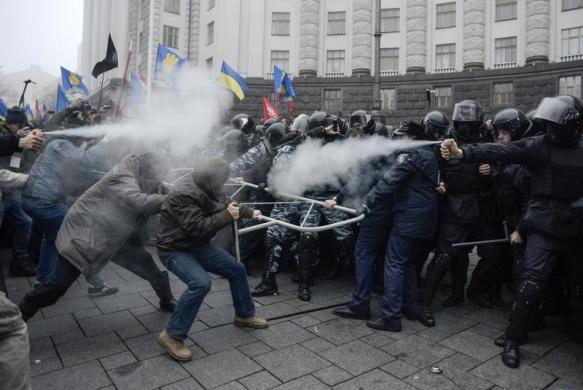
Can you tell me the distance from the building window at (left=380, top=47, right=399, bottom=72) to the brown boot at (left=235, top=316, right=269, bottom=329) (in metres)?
26.4

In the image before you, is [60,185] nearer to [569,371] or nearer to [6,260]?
[6,260]

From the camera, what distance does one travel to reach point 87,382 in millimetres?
3152

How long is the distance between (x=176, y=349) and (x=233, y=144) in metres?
3.82

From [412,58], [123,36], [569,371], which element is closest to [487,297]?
[569,371]

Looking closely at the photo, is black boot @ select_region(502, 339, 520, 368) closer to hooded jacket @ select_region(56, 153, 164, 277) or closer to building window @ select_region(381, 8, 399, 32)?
hooded jacket @ select_region(56, 153, 164, 277)

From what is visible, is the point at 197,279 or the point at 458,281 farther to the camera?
the point at 458,281

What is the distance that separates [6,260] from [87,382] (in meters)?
4.93

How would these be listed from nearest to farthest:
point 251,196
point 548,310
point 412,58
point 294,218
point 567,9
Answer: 1. point 548,310
2. point 294,218
3. point 251,196
4. point 567,9
5. point 412,58

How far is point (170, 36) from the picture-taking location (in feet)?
109

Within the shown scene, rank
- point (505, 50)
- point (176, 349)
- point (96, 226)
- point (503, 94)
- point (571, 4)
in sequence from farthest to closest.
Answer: point (505, 50)
point (503, 94)
point (571, 4)
point (96, 226)
point (176, 349)

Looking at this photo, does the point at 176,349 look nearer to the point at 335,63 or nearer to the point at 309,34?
the point at 335,63

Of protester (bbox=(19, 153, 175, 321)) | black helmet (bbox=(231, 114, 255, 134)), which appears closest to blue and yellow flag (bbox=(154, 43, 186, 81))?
black helmet (bbox=(231, 114, 255, 134))

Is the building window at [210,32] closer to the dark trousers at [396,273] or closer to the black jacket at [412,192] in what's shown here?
the black jacket at [412,192]

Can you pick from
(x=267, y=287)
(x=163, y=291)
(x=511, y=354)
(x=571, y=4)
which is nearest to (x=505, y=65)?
(x=571, y=4)
